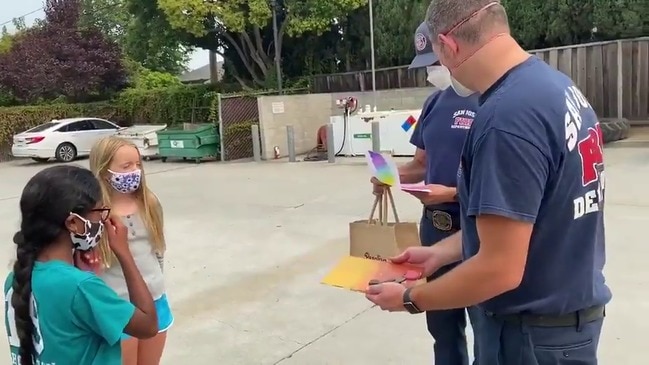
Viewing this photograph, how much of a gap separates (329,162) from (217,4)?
779cm

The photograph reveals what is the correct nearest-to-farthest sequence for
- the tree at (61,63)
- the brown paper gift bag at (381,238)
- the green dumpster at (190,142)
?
the brown paper gift bag at (381,238), the green dumpster at (190,142), the tree at (61,63)

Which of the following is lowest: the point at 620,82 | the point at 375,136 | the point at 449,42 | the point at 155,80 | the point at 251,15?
the point at 375,136

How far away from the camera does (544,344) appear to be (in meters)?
1.68

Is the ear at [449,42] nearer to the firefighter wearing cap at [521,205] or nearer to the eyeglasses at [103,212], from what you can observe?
the firefighter wearing cap at [521,205]

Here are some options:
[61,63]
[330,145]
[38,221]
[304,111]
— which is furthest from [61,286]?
[61,63]

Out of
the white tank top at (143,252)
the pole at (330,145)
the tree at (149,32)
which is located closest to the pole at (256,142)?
the pole at (330,145)

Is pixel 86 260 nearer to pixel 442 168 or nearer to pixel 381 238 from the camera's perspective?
pixel 381 238

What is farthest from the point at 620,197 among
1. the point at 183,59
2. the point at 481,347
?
the point at 183,59

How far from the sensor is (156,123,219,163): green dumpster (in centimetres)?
1529

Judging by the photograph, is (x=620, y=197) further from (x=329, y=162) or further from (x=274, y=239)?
(x=329, y=162)

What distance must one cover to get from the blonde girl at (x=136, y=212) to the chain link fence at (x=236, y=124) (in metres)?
12.5

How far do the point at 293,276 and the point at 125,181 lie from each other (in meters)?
2.88

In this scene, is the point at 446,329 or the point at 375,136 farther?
the point at 375,136

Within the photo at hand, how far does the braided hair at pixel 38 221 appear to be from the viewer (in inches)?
73.1
